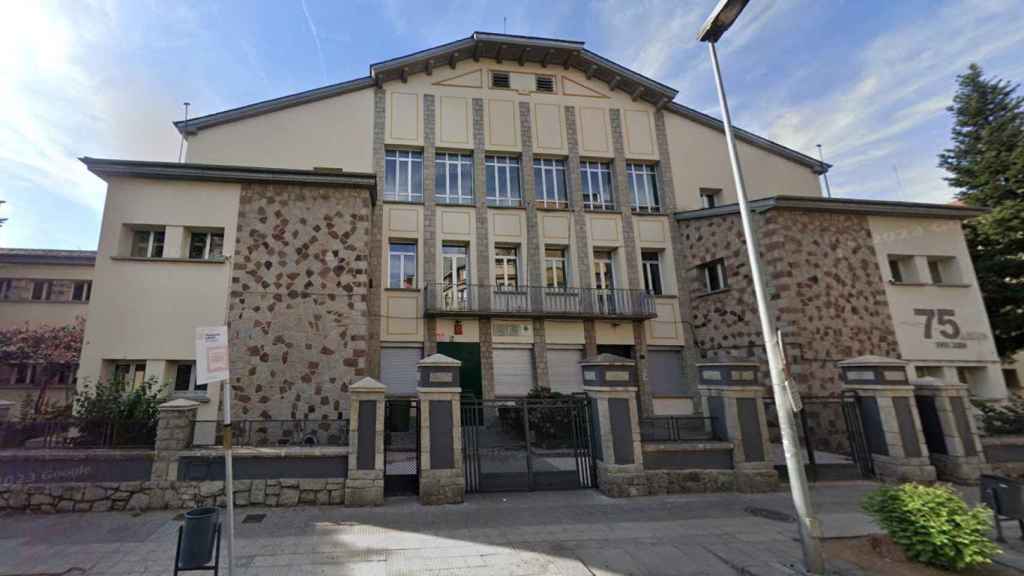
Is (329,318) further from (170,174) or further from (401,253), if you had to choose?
(170,174)

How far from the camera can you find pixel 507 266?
16828 millimetres

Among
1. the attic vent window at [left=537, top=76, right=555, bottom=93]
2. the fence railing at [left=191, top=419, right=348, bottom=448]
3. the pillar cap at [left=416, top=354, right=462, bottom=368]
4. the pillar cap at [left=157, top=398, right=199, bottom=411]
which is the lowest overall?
the fence railing at [left=191, top=419, right=348, bottom=448]

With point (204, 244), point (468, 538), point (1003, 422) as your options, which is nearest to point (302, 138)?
point (204, 244)

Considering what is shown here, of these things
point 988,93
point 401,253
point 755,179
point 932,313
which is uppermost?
point 988,93

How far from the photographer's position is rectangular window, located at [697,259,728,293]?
15.9 metres

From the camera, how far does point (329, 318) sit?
39.9 ft

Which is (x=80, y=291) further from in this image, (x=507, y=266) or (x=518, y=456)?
(x=518, y=456)

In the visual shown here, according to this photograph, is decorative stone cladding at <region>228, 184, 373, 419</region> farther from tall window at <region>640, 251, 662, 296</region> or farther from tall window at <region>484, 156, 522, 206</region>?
tall window at <region>640, 251, 662, 296</region>

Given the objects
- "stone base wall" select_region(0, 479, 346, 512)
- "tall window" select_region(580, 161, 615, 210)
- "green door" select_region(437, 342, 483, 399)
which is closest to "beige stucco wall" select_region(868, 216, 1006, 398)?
"tall window" select_region(580, 161, 615, 210)

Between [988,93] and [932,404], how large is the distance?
2104 centimetres

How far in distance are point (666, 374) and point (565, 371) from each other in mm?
3960

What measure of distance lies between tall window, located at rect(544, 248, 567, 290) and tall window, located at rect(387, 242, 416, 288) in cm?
509

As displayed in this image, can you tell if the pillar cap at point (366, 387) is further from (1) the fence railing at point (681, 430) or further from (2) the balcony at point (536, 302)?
(2) the balcony at point (536, 302)

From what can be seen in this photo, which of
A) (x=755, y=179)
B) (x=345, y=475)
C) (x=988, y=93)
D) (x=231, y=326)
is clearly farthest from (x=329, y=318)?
(x=988, y=93)
